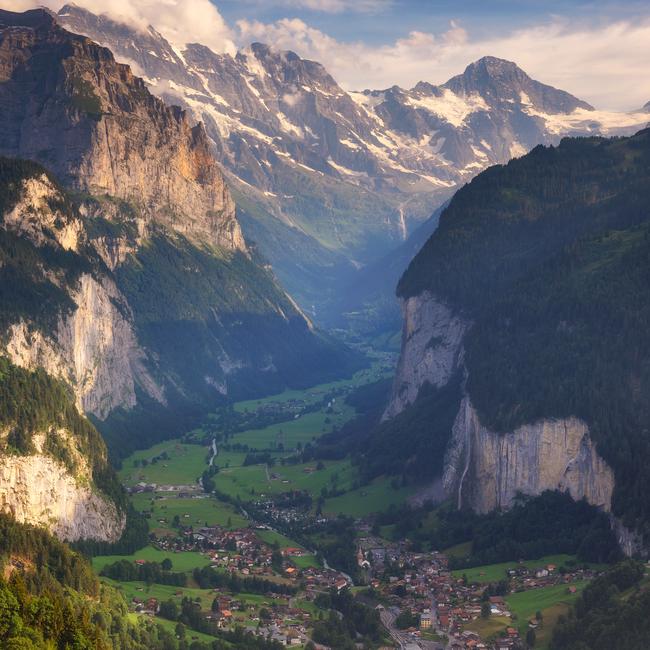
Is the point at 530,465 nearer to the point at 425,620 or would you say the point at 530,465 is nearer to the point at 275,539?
the point at 275,539

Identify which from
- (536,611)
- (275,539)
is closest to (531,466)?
(275,539)

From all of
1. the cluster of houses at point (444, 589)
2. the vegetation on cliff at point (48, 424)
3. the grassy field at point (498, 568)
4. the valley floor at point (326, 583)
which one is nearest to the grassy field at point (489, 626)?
the valley floor at point (326, 583)

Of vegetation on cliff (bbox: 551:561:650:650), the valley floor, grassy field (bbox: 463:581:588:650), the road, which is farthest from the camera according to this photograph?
the valley floor

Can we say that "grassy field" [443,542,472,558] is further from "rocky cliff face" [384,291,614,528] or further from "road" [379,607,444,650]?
"road" [379,607,444,650]

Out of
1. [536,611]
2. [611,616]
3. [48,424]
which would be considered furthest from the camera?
[48,424]

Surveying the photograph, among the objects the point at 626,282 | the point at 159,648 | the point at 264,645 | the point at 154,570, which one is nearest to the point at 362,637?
the point at 264,645

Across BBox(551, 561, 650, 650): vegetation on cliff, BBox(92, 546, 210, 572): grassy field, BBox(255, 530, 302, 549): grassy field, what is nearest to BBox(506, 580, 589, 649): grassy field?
BBox(551, 561, 650, 650): vegetation on cliff
